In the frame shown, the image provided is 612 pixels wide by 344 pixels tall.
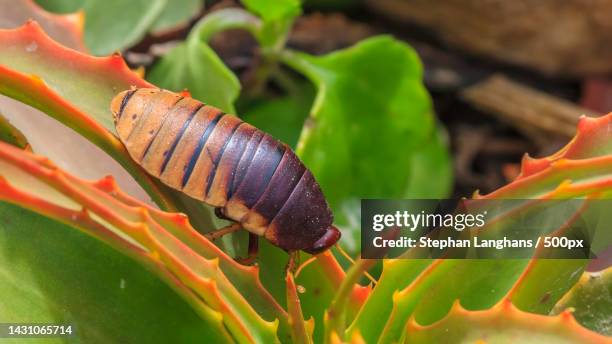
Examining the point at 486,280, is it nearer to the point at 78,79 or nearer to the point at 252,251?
the point at 252,251

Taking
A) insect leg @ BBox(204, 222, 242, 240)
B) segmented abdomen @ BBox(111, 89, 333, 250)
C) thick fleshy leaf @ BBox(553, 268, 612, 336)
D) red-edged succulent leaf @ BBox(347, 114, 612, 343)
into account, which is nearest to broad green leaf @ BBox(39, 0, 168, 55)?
segmented abdomen @ BBox(111, 89, 333, 250)

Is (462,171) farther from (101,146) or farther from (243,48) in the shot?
(101,146)

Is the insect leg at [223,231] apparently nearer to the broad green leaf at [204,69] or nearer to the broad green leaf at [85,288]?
the broad green leaf at [85,288]

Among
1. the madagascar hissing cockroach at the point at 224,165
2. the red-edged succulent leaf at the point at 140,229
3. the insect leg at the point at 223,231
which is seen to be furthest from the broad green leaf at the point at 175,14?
the red-edged succulent leaf at the point at 140,229

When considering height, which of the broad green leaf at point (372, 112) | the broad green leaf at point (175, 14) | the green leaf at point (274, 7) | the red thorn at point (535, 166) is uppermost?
the red thorn at point (535, 166)

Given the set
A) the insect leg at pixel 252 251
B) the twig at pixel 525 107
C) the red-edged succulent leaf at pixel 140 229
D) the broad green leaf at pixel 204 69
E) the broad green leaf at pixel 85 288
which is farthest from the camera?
the twig at pixel 525 107

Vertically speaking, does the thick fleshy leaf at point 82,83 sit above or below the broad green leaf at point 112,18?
above
